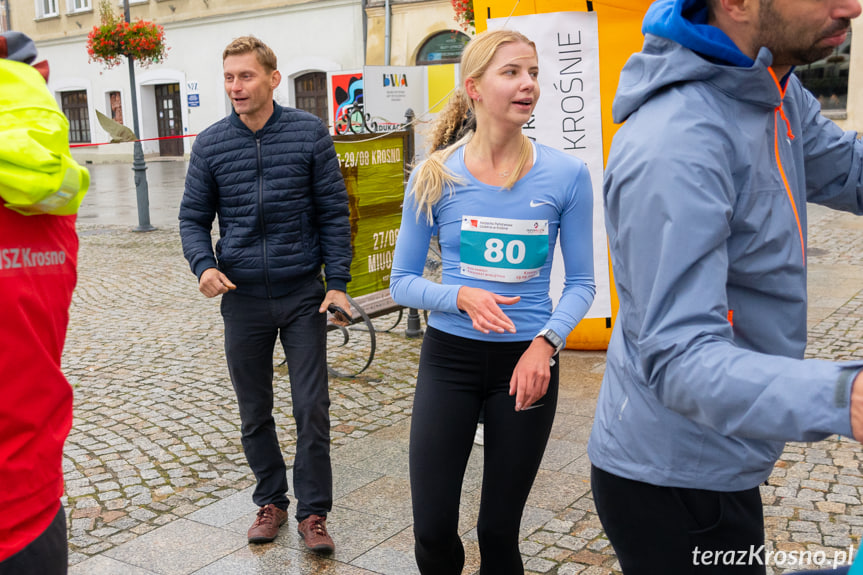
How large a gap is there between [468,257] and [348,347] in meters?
4.64

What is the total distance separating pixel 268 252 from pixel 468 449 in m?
1.44

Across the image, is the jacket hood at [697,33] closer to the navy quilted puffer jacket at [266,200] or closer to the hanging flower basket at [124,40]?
the navy quilted puffer jacket at [266,200]

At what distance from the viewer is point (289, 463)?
468 centimetres

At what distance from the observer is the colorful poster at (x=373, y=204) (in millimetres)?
6387

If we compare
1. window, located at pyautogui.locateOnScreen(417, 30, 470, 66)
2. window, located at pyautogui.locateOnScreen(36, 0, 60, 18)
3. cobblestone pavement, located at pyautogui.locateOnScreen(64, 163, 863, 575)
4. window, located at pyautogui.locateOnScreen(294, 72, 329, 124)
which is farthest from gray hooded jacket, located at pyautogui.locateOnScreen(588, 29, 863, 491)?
window, located at pyautogui.locateOnScreen(36, 0, 60, 18)

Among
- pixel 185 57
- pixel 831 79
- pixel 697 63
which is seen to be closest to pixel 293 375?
pixel 697 63

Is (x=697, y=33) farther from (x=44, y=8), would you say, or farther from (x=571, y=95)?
(x=44, y=8)

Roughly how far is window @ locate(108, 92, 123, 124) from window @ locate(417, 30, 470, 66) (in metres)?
14.5

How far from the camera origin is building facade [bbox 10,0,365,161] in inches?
1035

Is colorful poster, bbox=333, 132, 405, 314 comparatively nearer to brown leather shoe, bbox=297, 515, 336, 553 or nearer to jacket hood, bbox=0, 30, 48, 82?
brown leather shoe, bbox=297, 515, 336, 553

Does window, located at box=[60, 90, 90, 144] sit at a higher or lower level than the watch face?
higher

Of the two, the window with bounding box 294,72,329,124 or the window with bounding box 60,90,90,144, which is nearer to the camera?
the window with bounding box 294,72,329,124

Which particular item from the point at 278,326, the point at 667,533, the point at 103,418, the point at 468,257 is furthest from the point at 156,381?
the point at 667,533

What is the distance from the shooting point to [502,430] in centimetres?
264
